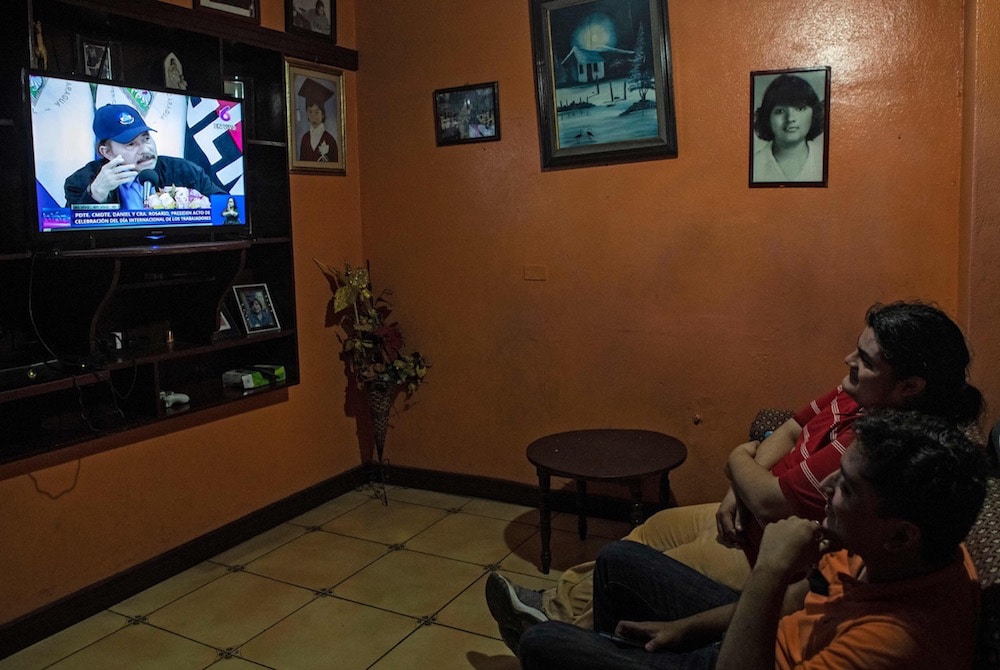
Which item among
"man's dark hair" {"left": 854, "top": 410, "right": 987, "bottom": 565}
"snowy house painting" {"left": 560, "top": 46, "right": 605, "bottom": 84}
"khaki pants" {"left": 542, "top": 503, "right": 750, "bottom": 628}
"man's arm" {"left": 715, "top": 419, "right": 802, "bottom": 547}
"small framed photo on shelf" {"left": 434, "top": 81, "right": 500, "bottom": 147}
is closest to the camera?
"man's dark hair" {"left": 854, "top": 410, "right": 987, "bottom": 565}

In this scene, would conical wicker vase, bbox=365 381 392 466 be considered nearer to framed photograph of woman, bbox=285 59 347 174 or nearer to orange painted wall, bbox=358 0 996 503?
orange painted wall, bbox=358 0 996 503

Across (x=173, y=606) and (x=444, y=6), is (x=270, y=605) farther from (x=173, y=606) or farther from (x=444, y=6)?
(x=444, y=6)

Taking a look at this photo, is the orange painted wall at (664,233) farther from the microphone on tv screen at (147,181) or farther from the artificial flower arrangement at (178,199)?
A: the microphone on tv screen at (147,181)

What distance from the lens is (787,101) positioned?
308 cm

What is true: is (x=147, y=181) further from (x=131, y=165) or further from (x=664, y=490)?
(x=664, y=490)

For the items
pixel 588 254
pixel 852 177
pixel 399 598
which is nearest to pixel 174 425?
pixel 399 598

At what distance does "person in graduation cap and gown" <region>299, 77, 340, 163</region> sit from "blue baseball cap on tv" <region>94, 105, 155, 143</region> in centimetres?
98

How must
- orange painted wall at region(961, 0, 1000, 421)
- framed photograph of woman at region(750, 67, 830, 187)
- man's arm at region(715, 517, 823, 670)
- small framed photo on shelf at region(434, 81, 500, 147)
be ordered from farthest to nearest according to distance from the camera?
small framed photo on shelf at region(434, 81, 500, 147), framed photograph of woman at region(750, 67, 830, 187), orange painted wall at region(961, 0, 1000, 421), man's arm at region(715, 517, 823, 670)

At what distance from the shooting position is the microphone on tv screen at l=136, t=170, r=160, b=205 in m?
2.92

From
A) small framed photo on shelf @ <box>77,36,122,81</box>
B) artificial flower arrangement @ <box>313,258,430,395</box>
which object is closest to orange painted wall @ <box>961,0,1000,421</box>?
artificial flower arrangement @ <box>313,258,430,395</box>

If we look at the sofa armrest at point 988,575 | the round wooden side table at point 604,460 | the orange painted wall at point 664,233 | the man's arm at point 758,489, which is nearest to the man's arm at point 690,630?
the man's arm at point 758,489

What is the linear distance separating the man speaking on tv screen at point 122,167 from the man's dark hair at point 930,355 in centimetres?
252

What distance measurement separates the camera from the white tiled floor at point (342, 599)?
8.73 ft

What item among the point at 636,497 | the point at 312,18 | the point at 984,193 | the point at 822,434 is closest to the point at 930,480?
the point at 822,434
